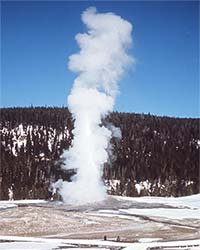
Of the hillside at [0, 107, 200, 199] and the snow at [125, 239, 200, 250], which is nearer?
the snow at [125, 239, 200, 250]

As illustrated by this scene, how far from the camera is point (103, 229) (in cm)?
5859

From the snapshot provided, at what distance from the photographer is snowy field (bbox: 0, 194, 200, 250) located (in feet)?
156

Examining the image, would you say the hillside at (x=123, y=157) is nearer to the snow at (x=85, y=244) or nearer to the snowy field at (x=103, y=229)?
the snowy field at (x=103, y=229)

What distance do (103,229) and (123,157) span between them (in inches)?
3218

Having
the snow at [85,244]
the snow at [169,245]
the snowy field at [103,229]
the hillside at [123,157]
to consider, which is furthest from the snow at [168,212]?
the snow at [169,245]

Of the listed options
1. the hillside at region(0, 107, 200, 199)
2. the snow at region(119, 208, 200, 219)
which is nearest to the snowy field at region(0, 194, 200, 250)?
the snow at region(119, 208, 200, 219)

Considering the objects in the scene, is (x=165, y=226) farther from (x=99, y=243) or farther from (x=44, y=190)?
(x=44, y=190)

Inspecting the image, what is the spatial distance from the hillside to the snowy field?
27.1 metres

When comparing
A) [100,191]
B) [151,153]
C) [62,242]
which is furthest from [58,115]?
[62,242]

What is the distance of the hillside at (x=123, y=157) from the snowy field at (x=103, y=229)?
1068 inches

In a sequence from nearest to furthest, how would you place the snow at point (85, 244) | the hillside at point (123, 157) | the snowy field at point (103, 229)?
1. the snow at point (85, 244)
2. the snowy field at point (103, 229)
3. the hillside at point (123, 157)

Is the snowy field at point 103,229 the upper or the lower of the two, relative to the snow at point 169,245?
upper

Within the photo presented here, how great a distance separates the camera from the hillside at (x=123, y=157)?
11862cm

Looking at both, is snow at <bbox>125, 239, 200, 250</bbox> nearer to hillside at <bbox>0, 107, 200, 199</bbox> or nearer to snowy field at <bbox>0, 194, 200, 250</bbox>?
snowy field at <bbox>0, 194, 200, 250</bbox>
